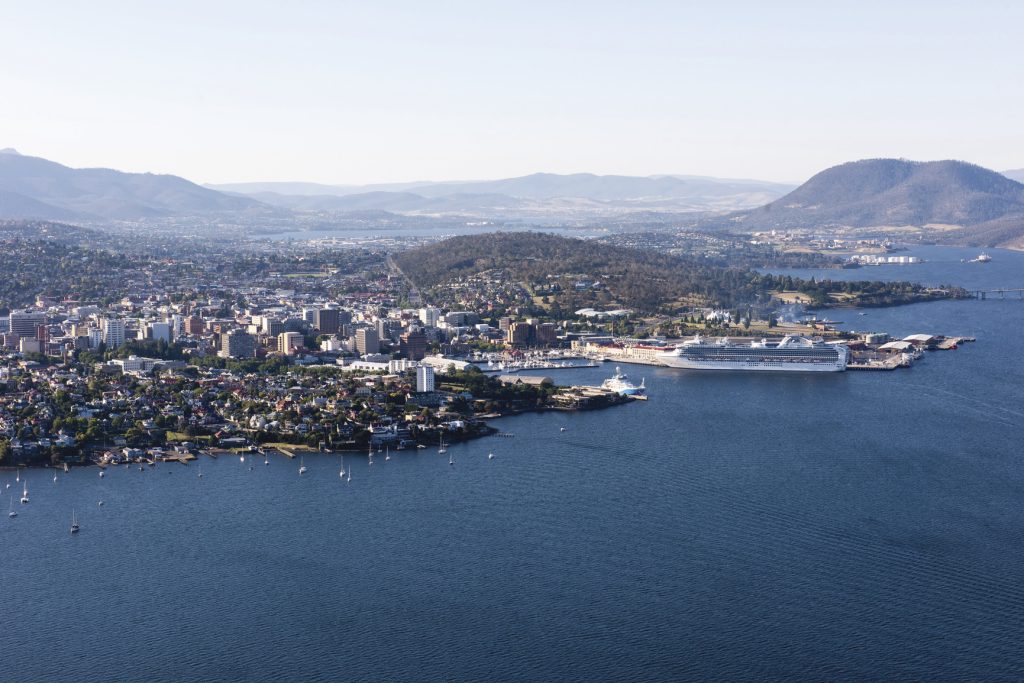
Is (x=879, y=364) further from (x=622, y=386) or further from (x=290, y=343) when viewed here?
(x=290, y=343)

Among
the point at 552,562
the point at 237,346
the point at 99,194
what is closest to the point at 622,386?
the point at 237,346

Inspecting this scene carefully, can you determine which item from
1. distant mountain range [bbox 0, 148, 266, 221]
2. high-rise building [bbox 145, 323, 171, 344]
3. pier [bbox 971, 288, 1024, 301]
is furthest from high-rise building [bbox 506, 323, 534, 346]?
distant mountain range [bbox 0, 148, 266, 221]

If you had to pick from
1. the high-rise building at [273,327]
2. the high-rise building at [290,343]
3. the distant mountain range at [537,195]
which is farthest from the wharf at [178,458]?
the distant mountain range at [537,195]

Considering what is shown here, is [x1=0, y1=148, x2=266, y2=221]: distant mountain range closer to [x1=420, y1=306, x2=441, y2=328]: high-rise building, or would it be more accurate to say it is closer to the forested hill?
the forested hill

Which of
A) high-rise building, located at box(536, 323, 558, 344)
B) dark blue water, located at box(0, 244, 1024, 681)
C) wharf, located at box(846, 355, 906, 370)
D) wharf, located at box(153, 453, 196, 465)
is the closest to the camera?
dark blue water, located at box(0, 244, 1024, 681)

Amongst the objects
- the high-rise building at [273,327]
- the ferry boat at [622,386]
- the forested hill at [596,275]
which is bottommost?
the ferry boat at [622,386]

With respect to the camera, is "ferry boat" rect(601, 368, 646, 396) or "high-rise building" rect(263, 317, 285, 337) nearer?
"ferry boat" rect(601, 368, 646, 396)

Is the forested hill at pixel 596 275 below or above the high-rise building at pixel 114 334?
above

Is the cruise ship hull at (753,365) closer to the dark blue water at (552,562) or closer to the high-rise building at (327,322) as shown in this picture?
the dark blue water at (552,562)
